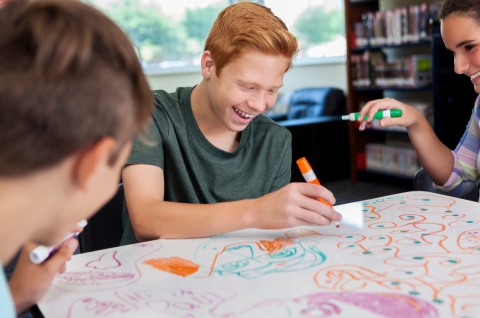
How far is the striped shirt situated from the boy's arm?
2.51 feet

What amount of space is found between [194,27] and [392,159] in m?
3.18

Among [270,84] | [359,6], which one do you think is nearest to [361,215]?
[270,84]

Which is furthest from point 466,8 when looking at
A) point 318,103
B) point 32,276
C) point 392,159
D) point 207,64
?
point 318,103

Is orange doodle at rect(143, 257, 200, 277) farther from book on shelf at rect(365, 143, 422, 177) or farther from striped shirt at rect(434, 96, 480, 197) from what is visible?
book on shelf at rect(365, 143, 422, 177)

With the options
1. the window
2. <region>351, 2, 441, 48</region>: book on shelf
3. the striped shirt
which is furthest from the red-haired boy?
the window

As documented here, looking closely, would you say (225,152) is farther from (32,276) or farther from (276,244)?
(32,276)

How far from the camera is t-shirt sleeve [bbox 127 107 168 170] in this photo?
115 cm

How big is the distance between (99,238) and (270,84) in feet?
2.26

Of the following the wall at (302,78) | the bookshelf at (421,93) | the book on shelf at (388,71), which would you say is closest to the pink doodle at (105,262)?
the bookshelf at (421,93)

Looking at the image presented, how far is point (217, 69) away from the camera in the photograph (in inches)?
48.3

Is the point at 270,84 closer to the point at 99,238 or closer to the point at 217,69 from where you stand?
the point at 217,69

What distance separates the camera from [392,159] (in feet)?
13.2

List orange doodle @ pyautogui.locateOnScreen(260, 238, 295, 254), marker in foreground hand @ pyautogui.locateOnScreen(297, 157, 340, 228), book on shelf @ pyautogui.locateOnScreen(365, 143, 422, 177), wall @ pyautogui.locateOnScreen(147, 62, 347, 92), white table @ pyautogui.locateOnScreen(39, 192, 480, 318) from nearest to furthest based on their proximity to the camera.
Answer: white table @ pyautogui.locateOnScreen(39, 192, 480, 318)
orange doodle @ pyautogui.locateOnScreen(260, 238, 295, 254)
marker in foreground hand @ pyautogui.locateOnScreen(297, 157, 340, 228)
book on shelf @ pyautogui.locateOnScreen(365, 143, 422, 177)
wall @ pyautogui.locateOnScreen(147, 62, 347, 92)

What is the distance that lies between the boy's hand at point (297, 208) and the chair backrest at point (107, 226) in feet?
1.88
